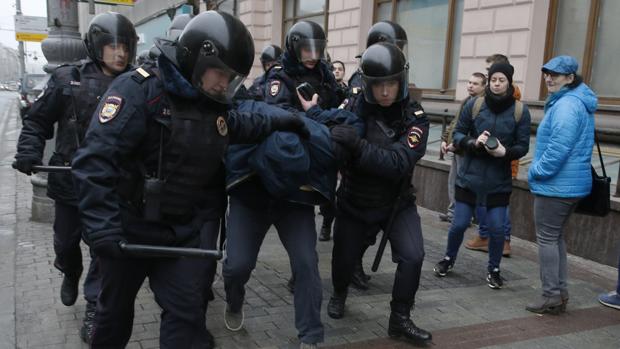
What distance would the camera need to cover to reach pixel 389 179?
357 centimetres

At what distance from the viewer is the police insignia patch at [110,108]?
2401mm

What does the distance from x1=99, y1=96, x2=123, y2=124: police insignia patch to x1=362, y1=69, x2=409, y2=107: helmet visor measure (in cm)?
163

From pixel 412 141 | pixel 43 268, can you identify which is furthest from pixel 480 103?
pixel 43 268

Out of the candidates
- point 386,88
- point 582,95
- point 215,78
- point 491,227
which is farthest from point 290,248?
point 582,95

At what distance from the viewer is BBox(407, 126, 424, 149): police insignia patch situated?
3.53 metres

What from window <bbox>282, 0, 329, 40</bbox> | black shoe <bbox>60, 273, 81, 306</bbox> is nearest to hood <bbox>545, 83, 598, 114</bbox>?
black shoe <bbox>60, 273, 81, 306</bbox>

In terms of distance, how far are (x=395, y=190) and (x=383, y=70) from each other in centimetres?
78

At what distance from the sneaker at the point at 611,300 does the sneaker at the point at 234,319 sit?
298cm

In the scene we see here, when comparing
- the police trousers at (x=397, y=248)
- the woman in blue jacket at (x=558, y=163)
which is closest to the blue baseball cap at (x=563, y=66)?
the woman in blue jacket at (x=558, y=163)

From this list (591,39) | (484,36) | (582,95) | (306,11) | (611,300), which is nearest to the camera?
(582,95)

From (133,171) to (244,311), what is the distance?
1.88 m

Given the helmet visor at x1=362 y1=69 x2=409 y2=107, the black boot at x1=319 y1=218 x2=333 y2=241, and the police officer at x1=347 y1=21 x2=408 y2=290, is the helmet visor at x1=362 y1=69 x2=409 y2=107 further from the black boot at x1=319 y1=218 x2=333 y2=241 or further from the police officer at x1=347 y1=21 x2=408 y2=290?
the black boot at x1=319 y1=218 x2=333 y2=241

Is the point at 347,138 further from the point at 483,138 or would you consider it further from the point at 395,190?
the point at 483,138

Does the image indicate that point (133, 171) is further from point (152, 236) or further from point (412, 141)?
point (412, 141)
